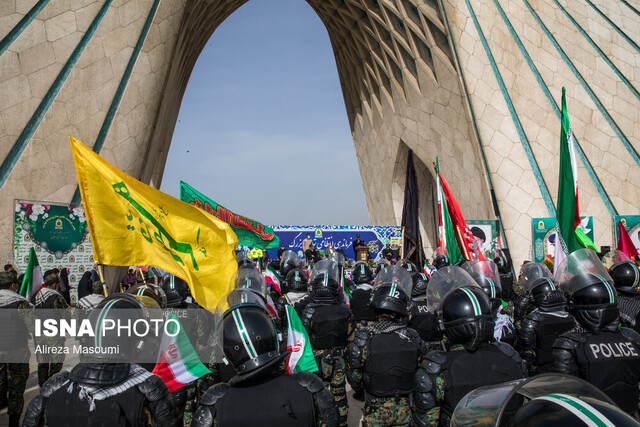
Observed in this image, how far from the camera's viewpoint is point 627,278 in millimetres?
5410

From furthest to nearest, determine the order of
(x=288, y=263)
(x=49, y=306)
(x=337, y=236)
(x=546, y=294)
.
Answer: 1. (x=337, y=236)
2. (x=288, y=263)
3. (x=49, y=306)
4. (x=546, y=294)

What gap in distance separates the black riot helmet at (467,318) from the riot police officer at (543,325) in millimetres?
2133

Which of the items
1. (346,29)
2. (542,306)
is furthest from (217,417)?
(346,29)

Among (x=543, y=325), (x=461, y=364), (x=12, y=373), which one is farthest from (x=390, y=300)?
(x=12, y=373)

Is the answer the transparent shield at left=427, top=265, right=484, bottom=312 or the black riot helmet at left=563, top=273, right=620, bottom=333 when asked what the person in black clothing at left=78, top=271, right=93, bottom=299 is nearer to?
the transparent shield at left=427, top=265, right=484, bottom=312

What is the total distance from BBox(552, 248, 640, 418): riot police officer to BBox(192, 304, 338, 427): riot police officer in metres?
1.80

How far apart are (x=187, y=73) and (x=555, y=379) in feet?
81.9

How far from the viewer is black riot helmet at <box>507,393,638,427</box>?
1031 mm

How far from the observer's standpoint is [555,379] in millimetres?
1328

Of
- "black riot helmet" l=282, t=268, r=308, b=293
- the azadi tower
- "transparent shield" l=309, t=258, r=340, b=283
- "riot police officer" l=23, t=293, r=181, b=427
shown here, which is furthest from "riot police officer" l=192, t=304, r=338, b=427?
the azadi tower

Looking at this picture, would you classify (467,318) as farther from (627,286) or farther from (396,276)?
(627,286)

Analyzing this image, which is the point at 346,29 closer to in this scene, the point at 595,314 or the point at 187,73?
the point at 187,73

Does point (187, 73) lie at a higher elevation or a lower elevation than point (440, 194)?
higher

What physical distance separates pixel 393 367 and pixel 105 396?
2123 mm
